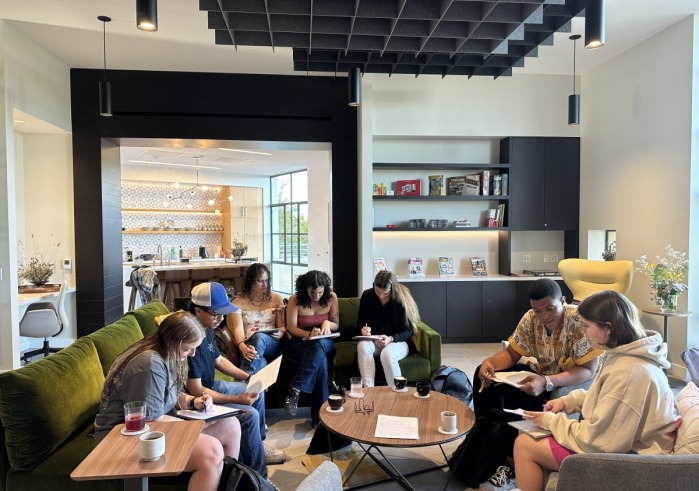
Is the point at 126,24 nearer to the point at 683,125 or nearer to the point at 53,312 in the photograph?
the point at 53,312

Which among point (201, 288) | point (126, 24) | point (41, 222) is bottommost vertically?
point (201, 288)

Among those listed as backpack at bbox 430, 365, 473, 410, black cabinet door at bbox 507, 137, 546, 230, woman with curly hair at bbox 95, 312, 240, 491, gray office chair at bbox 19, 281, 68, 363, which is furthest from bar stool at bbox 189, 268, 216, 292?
woman with curly hair at bbox 95, 312, 240, 491

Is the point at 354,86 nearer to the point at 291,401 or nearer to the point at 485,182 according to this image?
the point at 485,182

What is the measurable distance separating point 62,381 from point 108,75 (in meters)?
4.54

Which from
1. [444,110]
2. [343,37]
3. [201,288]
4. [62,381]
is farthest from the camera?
[444,110]

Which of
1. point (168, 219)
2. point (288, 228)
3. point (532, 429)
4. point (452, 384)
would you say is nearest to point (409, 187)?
point (452, 384)

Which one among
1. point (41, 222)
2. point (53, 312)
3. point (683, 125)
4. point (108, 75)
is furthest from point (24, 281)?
point (683, 125)

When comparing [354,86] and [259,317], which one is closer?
[259,317]

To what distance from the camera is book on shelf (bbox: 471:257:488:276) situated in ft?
19.9

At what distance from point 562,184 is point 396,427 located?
4859 mm

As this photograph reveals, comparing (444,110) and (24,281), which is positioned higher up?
(444,110)

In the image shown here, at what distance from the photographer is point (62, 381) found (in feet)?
7.06

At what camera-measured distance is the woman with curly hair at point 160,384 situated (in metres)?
1.92

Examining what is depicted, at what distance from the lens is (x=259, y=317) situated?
3762mm
